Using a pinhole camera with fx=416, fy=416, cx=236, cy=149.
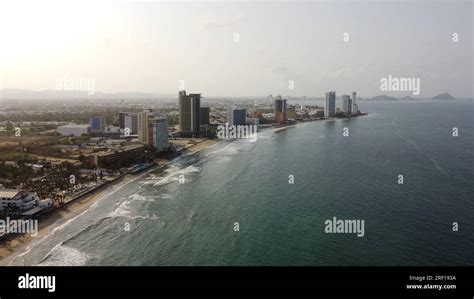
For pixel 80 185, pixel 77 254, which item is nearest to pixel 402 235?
pixel 77 254

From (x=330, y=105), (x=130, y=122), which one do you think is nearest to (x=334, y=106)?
(x=330, y=105)

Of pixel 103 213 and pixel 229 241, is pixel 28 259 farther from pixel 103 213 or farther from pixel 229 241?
pixel 229 241

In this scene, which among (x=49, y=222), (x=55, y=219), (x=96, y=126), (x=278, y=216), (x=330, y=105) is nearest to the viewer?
(x=49, y=222)

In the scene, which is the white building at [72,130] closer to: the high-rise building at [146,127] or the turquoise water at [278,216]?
the high-rise building at [146,127]

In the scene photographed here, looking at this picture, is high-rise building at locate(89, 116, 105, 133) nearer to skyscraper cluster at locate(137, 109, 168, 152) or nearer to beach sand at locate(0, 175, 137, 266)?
skyscraper cluster at locate(137, 109, 168, 152)

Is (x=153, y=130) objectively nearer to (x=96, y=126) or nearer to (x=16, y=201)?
(x=96, y=126)

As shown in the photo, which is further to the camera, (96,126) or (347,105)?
(347,105)

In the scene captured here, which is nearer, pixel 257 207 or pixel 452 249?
pixel 452 249
